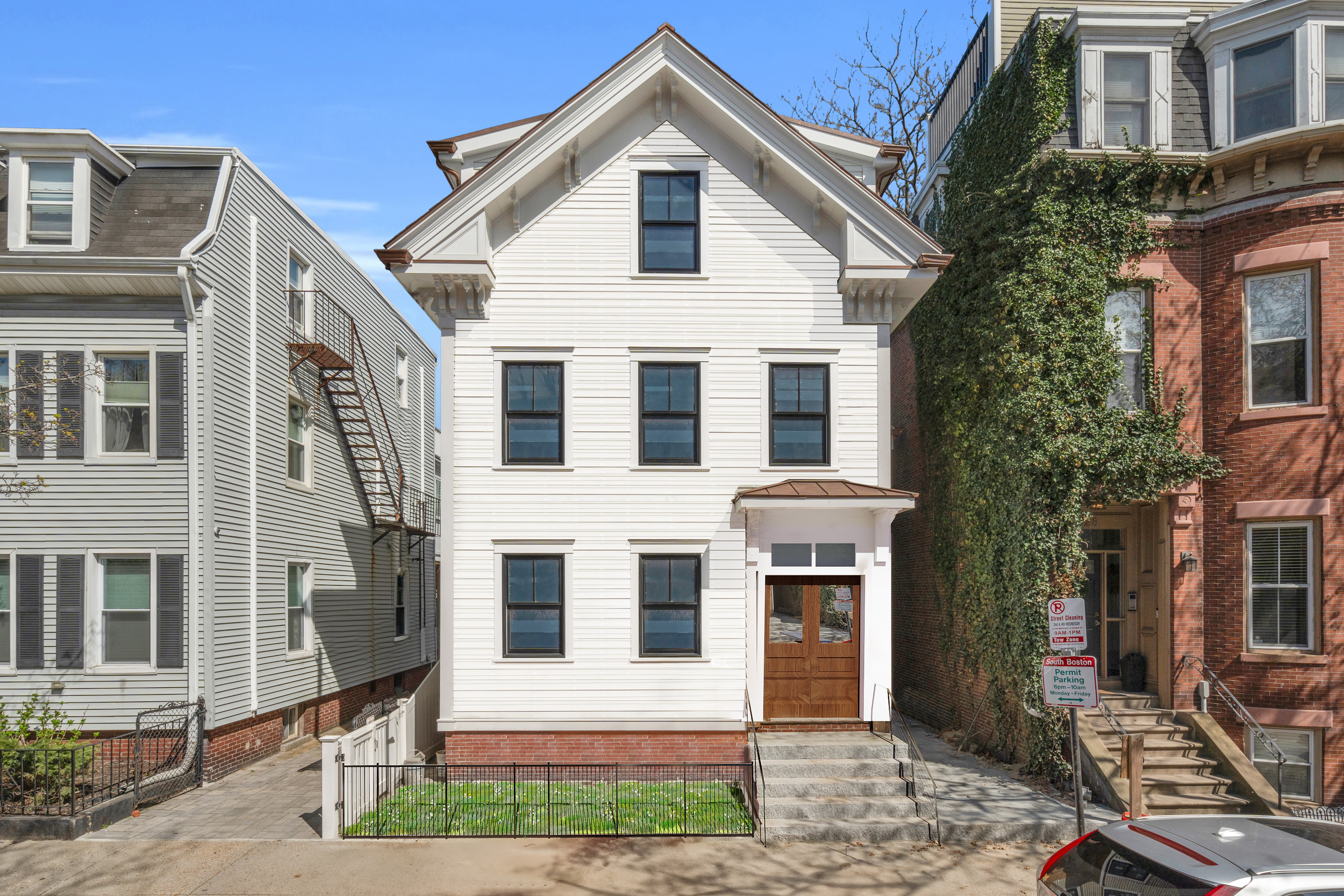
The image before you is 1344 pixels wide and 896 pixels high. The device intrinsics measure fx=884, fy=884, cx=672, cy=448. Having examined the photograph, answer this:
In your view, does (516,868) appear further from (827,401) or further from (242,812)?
(827,401)

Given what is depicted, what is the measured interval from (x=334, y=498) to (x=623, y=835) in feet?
39.5

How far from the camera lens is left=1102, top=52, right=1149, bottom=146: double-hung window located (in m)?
14.2

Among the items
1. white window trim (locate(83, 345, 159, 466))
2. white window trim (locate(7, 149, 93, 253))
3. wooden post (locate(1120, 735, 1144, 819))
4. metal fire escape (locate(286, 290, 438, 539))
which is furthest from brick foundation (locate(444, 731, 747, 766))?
white window trim (locate(7, 149, 93, 253))

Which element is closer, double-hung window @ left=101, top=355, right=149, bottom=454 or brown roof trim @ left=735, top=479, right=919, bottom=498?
brown roof trim @ left=735, top=479, right=919, bottom=498

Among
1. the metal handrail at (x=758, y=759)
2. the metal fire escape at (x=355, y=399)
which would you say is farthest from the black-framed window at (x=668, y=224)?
the metal fire escape at (x=355, y=399)

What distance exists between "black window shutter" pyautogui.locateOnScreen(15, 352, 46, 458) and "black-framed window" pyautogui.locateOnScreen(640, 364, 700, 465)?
31.8 ft

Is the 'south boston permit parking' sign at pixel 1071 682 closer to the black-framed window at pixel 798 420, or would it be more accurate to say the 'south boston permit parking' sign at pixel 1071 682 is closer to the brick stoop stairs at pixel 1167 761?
the brick stoop stairs at pixel 1167 761

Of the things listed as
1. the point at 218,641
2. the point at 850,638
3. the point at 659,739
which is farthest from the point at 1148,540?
the point at 218,641

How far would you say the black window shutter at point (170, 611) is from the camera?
1425 cm

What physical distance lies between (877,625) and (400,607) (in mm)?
14811

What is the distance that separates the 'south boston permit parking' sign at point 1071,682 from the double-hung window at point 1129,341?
6488mm

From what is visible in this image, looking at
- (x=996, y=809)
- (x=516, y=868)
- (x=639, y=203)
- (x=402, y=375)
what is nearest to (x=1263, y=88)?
(x=639, y=203)

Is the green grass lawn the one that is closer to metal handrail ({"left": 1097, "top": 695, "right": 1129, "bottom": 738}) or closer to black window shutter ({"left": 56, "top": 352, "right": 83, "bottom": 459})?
metal handrail ({"left": 1097, "top": 695, "right": 1129, "bottom": 738})

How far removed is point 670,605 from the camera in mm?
14078
